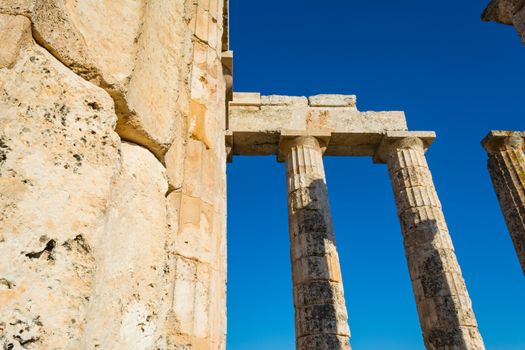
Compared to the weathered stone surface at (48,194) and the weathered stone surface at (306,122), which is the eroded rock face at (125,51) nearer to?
the weathered stone surface at (48,194)

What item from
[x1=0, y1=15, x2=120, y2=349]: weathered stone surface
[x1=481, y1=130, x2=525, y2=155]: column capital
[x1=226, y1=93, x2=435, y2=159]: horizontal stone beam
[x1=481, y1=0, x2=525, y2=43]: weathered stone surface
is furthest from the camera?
[x1=226, y1=93, x2=435, y2=159]: horizontal stone beam

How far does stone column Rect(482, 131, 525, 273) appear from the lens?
1217cm

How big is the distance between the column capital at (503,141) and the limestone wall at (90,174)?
13.6m

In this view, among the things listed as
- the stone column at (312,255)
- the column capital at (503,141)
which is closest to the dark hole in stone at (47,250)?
the stone column at (312,255)

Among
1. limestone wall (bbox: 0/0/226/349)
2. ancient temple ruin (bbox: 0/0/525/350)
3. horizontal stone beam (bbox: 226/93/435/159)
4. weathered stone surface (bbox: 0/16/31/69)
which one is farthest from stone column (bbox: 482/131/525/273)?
weathered stone surface (bbox: 0/16/31/69)

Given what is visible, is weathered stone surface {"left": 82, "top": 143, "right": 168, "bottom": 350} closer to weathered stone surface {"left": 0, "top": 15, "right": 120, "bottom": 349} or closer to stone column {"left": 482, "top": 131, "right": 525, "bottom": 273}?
weathered stone surface {"left": 0, "top": 15, "right": 120, "bottom": 349}

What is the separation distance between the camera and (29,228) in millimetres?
1155

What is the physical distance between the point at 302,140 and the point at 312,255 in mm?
4080

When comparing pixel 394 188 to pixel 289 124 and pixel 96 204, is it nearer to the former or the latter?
pixel 289 124

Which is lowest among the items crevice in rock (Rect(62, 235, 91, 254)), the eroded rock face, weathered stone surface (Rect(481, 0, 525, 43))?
crevice in rock (Rect(62, 235, 91, 254))

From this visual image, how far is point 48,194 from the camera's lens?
1.22m

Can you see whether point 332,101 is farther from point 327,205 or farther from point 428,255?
point 428,255

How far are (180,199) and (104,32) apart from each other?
107 centimetres

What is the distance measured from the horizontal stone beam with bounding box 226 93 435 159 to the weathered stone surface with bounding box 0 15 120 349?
12644 millimetres
